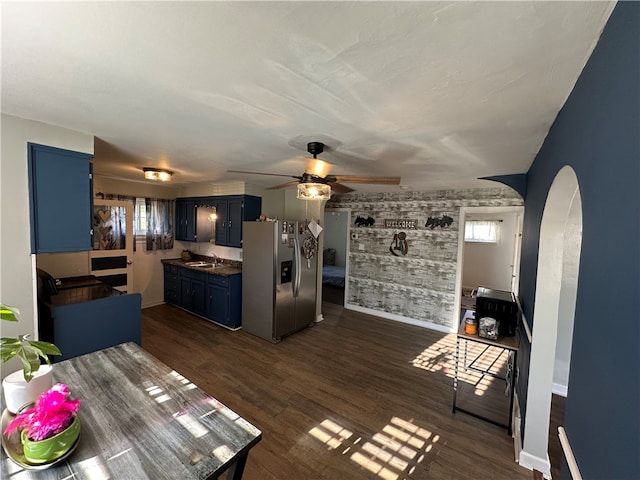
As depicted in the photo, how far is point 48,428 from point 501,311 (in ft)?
10.1

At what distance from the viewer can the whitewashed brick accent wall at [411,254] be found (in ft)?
14.3

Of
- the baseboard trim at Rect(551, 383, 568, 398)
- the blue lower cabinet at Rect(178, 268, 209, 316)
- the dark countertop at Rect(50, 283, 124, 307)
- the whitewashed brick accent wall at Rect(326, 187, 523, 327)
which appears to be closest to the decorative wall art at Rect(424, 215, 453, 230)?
the whitewashed brick accent wall at Rect(326, 187, 523, 327)

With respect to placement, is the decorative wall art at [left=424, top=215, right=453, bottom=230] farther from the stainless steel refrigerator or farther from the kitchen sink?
the kitchen sink

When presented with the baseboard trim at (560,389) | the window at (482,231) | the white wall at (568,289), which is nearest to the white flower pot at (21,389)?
the white wall at (568,289)

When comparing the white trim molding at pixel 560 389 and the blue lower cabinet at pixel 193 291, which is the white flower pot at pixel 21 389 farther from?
the white trim molding at pixel 560 389

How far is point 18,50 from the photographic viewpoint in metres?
1.09

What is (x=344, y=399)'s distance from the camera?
8.71 feet

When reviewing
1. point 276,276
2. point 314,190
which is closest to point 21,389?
point 314,190

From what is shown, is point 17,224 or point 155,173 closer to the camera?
point 17,224

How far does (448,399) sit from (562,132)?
2560 mm

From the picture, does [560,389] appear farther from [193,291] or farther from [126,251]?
[126,251]

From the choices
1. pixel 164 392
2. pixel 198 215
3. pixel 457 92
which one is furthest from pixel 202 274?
pixel 457 92

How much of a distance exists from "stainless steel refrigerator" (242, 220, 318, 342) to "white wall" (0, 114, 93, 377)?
2307mm

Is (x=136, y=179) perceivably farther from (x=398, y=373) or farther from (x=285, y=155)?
(x=398, y=373)
